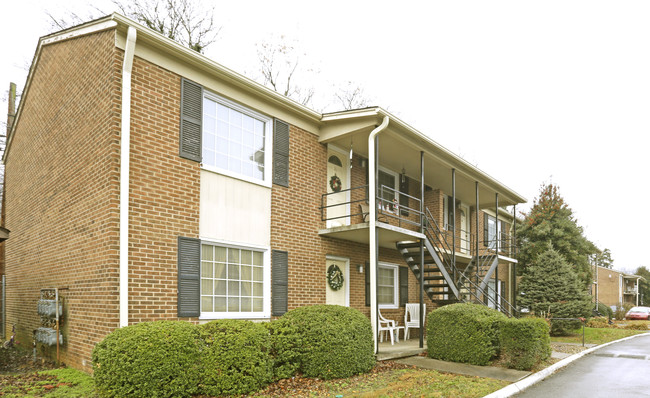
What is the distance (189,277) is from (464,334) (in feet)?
18.6

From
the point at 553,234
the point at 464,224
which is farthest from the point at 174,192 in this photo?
the point at 553,234

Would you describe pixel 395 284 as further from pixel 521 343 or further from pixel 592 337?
pixel 592 337

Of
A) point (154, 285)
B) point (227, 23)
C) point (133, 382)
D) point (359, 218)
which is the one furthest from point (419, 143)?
point (227, 23)

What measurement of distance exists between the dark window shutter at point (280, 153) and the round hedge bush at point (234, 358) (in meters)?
3.73

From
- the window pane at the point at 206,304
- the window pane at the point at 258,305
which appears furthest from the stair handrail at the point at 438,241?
the window pane at the point at 206,304

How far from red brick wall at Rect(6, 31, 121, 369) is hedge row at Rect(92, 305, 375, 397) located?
49.5 inches

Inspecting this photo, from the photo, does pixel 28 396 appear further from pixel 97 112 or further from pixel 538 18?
pixel 538 18

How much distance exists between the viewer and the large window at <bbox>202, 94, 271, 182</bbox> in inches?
369

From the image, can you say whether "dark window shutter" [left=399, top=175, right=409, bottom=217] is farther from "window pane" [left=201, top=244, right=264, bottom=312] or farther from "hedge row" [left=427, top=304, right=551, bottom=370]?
"window pane" [left=201, top=244, right=264, bottom=312]

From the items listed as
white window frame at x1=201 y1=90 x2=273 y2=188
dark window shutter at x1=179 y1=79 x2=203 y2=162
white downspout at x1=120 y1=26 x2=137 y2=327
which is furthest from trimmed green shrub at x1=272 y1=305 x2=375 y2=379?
dark window shutter at x1=179 y1=79 x2=203 y2=162

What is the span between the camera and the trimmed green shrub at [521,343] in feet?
31.0

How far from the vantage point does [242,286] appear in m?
9.56

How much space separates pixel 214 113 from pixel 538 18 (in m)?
6.08

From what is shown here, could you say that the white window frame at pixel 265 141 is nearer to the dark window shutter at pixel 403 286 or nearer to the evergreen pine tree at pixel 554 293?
the dark window shutter at pixel 403 286
